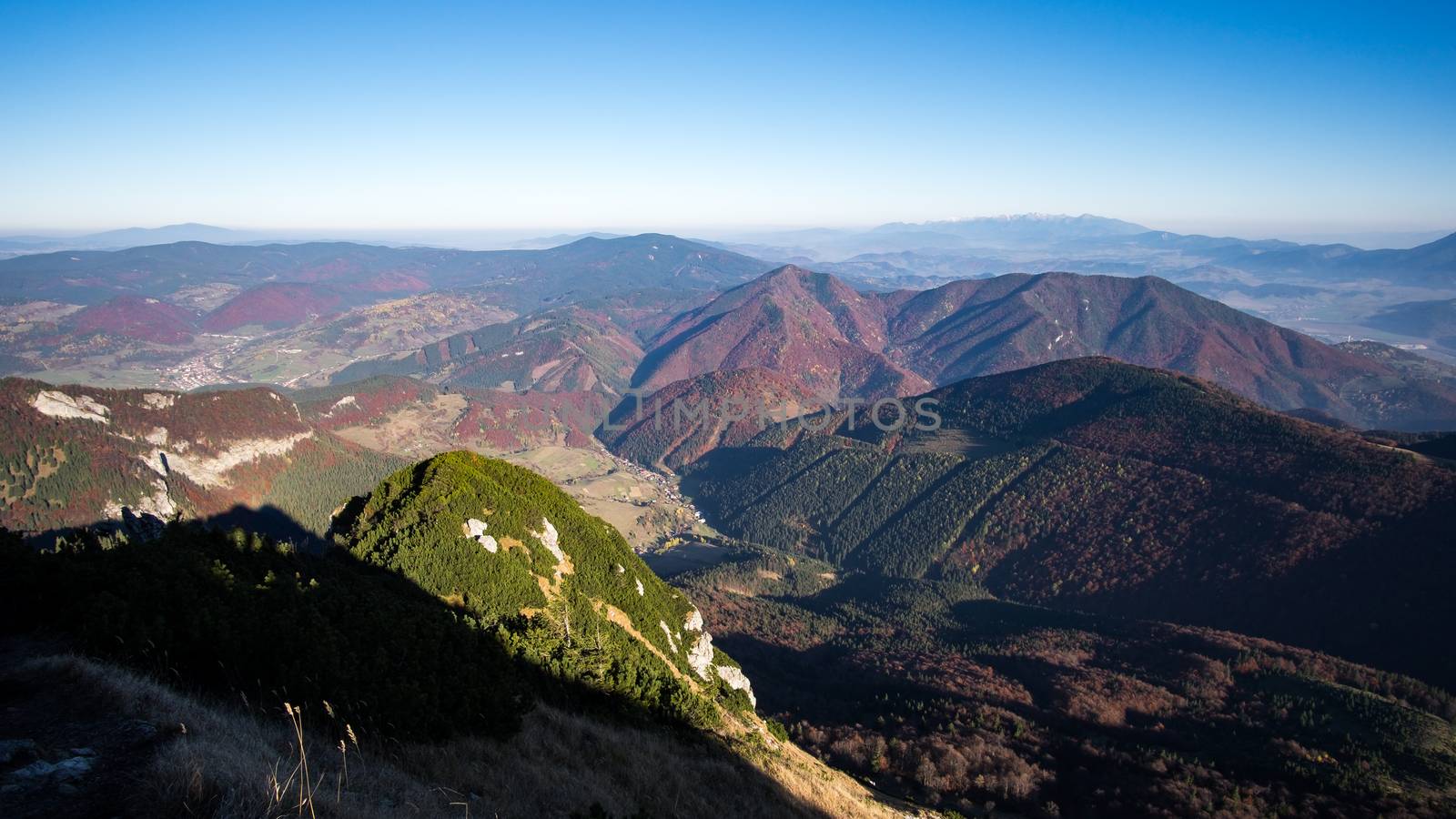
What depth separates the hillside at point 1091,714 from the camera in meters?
61.4

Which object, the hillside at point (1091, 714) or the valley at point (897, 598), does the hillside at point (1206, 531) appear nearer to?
the valley at point (897, 598)

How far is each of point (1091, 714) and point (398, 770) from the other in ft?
305

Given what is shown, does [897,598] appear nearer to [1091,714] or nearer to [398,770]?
[1091,714]

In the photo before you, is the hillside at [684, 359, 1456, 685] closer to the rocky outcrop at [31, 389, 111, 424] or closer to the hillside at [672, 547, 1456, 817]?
the hillside at [672, 547, 1456, 817]

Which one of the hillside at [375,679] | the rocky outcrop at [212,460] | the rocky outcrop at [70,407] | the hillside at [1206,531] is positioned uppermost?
the hillside at [375,679]

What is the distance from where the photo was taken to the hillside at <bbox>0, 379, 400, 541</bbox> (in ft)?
380

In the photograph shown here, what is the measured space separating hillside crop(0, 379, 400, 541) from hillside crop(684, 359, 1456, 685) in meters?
125

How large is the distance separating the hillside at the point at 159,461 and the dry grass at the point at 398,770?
122385 mm

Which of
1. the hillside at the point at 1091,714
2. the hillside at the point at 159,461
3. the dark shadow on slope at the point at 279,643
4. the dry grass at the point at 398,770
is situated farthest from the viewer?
the hillside at the point at 159,461

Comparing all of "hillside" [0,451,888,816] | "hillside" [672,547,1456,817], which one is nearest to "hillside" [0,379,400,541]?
"hillside" [672,547,1456,817]

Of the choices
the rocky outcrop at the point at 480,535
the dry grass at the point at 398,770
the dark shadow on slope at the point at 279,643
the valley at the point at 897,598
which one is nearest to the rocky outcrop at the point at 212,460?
the valley at the point at 897,598

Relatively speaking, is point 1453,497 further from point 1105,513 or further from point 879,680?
point 879,680

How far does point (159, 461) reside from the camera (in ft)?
421

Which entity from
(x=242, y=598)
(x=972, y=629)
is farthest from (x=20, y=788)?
(x=972, y=629)
